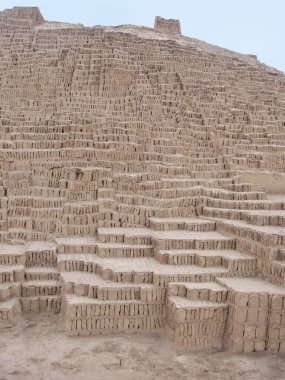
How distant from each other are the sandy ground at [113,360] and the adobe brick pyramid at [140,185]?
0.25 meters

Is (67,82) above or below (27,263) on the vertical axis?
above

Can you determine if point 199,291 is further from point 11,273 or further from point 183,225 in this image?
point 11,273

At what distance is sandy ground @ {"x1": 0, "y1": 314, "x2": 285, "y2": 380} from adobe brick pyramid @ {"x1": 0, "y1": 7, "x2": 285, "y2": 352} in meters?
0.25

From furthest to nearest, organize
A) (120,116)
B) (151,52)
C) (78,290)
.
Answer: (151,52) < (120,116) < (78,290)

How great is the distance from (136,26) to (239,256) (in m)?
15.5

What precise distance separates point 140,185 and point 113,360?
17.7 ft

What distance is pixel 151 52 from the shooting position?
19.2 m

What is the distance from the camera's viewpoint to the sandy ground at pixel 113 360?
700 cm

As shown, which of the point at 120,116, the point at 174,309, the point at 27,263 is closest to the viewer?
the point at 174,309

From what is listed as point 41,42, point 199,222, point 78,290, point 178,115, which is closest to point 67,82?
point 41,42

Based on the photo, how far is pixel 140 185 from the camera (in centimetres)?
1208

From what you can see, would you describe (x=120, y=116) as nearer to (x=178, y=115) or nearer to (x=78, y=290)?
(x=178, y=115)

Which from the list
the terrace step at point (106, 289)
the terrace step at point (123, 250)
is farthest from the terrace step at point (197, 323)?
the terrace step at point (123, 250)

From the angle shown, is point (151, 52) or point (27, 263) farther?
point (151, 52)
